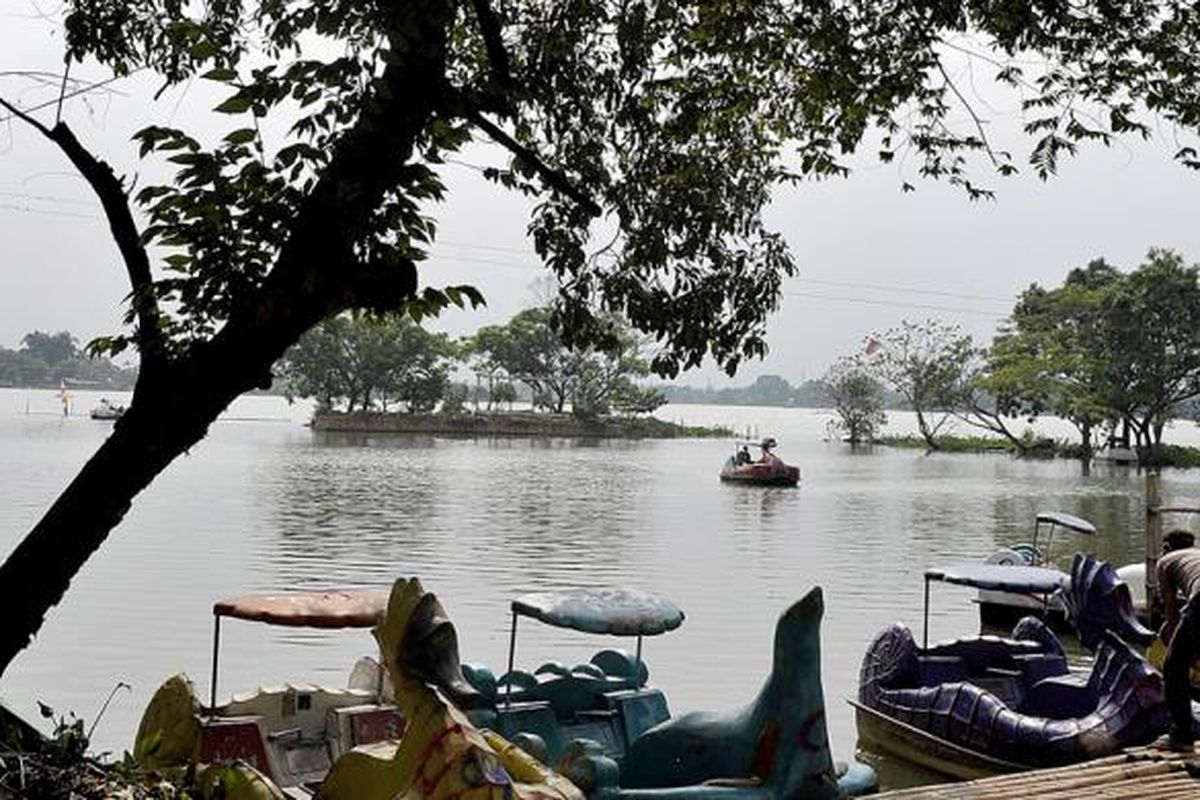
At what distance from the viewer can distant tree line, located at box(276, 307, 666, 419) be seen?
7050 centimetres

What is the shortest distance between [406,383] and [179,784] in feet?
221

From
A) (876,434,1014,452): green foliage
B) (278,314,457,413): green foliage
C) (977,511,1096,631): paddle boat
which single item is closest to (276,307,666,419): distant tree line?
(278,314,457,413): green foliage

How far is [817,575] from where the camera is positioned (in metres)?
22.1

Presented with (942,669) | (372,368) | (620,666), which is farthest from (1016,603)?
(372,368)

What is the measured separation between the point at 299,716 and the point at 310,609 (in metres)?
0.90

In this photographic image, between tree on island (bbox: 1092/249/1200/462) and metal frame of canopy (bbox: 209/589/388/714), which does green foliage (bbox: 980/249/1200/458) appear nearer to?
tree on island (bbox: 1092/249/1200/462)

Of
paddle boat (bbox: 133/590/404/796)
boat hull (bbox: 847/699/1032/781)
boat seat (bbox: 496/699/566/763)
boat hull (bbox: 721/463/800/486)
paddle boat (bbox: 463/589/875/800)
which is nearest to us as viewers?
paddle boat (bbox: 463/589/875/800)

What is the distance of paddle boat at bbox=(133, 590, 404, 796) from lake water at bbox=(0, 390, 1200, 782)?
3.53m

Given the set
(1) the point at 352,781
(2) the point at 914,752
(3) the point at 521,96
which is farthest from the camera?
(2) the point at 914,752

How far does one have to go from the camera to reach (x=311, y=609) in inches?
314

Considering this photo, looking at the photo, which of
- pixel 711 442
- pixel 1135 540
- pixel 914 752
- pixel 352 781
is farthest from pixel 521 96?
pixel 711 442

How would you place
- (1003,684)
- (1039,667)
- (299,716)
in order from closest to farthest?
(299,716) → (1039,667) → (1003,684)

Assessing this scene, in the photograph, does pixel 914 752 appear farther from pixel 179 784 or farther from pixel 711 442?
pixel 711 442

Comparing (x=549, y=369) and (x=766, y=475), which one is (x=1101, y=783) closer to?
(x=766, y=475)
